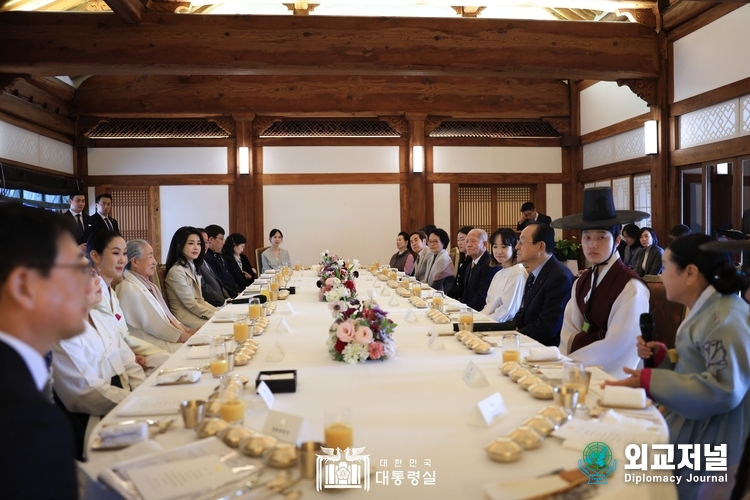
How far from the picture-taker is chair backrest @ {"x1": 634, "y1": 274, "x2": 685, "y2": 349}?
2.81m

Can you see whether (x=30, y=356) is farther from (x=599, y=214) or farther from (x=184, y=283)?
(x=184, y=283)

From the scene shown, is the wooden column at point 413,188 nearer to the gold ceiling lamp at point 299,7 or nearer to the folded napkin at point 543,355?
the gold ceiling lamp at point 299,7

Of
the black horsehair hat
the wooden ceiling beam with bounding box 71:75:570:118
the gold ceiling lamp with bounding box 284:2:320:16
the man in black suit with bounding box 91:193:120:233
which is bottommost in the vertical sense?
the black horsehair hat

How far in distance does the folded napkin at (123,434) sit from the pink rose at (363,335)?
87cm

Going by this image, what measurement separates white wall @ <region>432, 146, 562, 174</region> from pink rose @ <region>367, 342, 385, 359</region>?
753 cm

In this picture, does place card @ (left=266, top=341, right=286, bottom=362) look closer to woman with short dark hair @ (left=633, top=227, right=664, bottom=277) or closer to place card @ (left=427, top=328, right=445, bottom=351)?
place card @ (left=427, top=328, right=445, bottom=351)

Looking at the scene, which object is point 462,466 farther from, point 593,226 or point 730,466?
point 593,226

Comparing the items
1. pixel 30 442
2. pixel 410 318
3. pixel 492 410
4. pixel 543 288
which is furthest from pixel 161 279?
pixel 30 442

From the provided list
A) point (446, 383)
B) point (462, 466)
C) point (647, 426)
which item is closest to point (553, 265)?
point (446, 383)

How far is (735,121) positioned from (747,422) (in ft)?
16.4

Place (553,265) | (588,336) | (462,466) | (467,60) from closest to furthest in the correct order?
(462,466), (588,336), (553,265), (467,60)

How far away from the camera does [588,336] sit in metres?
2.86


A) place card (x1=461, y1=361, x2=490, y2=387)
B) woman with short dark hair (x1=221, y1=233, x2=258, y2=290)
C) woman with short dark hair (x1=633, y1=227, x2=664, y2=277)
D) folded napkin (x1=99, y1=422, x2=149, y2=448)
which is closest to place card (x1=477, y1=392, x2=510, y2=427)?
place card (x1=461, y1=361, x2=490, y2=387)

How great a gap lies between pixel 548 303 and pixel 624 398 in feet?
5.55
